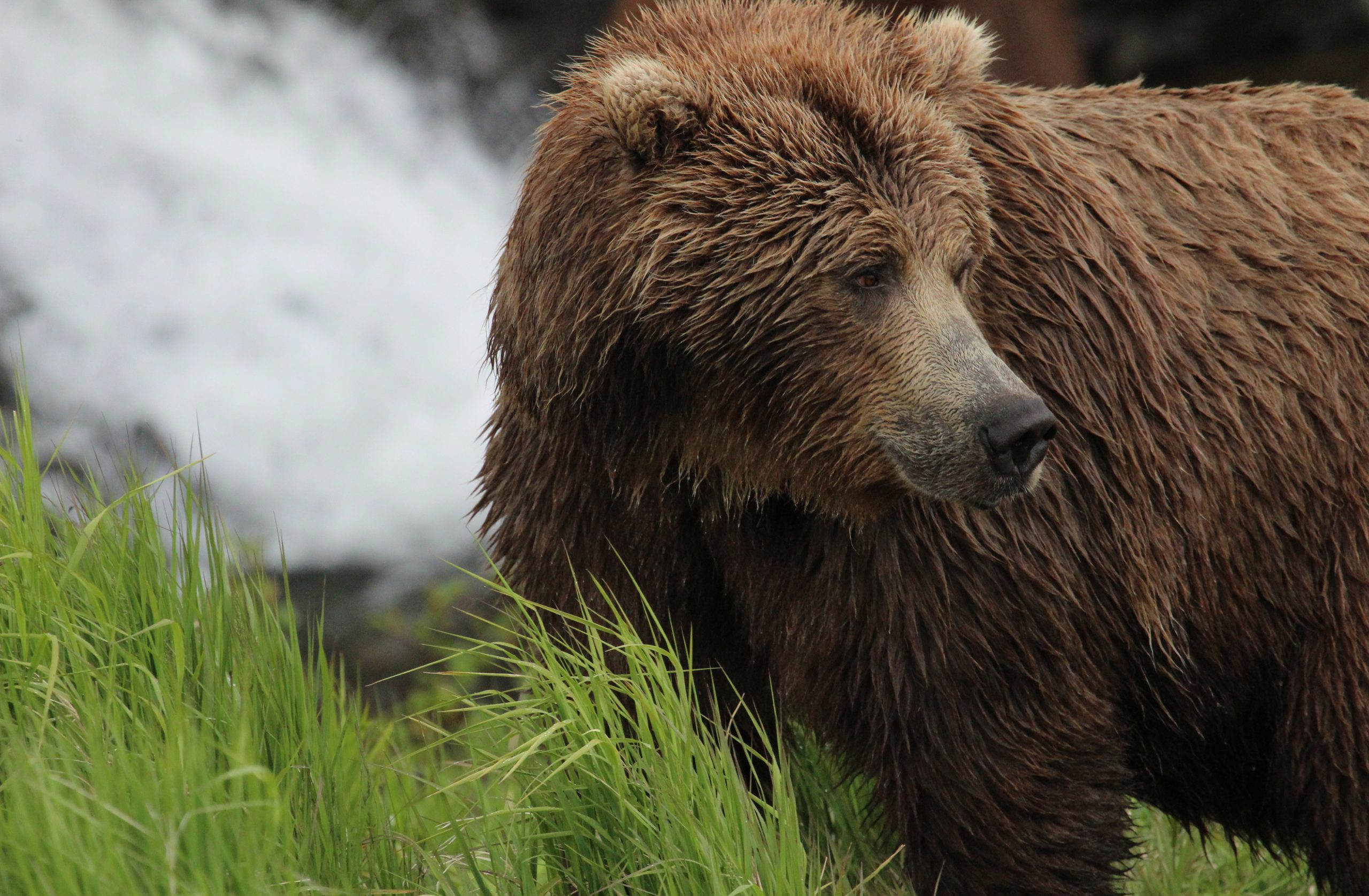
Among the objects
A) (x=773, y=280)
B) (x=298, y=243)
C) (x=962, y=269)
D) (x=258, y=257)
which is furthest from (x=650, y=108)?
(x=298, y=243)

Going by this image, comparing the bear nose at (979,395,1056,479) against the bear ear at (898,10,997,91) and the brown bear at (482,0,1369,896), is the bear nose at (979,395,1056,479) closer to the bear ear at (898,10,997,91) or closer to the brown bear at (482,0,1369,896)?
the brown bear at (482,0,1369,896)

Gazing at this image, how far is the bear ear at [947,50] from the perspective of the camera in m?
3.33

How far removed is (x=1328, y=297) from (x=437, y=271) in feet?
22.5

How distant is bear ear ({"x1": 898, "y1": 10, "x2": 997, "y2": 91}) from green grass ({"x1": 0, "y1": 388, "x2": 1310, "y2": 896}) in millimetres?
1445

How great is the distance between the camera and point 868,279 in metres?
3.13

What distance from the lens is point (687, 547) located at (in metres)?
3.46

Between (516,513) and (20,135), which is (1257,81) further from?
Answer: (516,513)

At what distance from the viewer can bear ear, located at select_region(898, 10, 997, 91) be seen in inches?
131

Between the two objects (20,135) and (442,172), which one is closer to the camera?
(20,135)

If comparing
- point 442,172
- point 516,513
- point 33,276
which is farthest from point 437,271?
point 516,513

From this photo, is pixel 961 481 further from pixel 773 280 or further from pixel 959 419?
pixel 773 280

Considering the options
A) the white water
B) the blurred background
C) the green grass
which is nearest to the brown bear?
the green grass

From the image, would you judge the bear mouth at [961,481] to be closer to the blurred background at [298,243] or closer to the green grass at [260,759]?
the green grass at [260,759]

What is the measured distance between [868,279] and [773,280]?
217 millimetres
